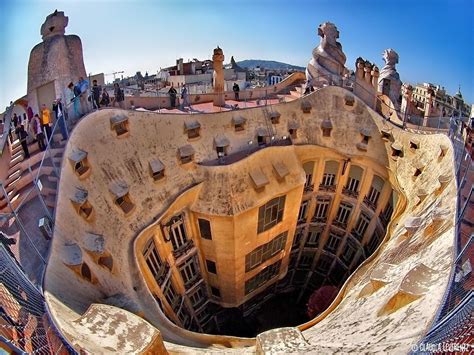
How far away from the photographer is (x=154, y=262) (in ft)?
61.4

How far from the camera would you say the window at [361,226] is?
23.5 meters

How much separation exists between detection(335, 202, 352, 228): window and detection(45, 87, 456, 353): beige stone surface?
11.0 ft

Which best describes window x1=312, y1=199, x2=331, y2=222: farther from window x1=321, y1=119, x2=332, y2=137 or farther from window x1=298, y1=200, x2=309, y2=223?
window x1=321, y1=119, x2=332, y2=137

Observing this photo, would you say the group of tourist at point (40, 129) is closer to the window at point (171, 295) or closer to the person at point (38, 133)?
the person at point (38, 133)

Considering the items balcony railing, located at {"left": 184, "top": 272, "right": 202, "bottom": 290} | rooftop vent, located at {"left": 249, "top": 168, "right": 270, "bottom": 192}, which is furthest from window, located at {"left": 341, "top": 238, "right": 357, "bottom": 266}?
balcony railing, located at {"left": 184, "top": 272, "right": 202, "bottom": 290}

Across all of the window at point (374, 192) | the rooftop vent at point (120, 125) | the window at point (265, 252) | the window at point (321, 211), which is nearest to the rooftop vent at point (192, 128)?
the rooftop vent at point (120, 125)

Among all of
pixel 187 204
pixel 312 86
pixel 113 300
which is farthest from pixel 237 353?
pixel 312 86

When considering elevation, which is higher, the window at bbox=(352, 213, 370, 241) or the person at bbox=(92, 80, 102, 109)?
the person at bbox=(92, 80, 102, 109)

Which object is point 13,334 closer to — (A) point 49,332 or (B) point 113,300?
(A) point 49,332

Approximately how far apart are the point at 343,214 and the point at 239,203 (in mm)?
8500

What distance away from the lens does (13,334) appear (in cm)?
757

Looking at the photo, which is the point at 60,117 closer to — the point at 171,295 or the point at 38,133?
the point at 38,133

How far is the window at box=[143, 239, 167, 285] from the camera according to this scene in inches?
711

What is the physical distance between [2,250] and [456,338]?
9.87 m
